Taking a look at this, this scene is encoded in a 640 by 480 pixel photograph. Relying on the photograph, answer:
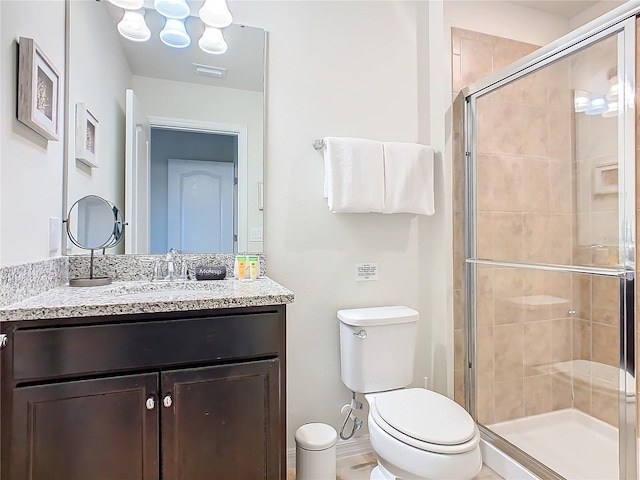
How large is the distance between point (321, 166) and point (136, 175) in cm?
85

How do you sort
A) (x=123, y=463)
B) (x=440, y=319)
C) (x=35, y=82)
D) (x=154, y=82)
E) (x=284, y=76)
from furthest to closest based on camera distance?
(x=440, y=319) < (x=284, y=76) < (x=154, y=82) < (x=35, y=82) < (x=123, y=463)

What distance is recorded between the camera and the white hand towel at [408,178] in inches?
74.6

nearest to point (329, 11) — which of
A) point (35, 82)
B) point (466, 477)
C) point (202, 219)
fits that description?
point (202, 219)

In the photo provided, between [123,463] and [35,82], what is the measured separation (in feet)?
3.98

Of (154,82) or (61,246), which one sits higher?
(154,82)

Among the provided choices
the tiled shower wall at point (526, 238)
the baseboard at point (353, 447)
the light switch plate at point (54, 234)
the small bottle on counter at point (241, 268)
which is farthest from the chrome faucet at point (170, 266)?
the tiled shower wall at point (526, 238)

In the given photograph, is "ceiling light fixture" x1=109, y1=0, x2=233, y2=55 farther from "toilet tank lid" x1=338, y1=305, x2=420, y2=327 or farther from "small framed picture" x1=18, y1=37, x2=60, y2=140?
"toilet tank lid" x1=338, y1=305, x2=420, y2=327

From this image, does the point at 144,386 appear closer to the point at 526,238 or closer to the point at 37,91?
the point at 37,91

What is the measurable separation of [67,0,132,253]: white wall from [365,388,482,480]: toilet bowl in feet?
4.27

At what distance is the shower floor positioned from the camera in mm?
1811

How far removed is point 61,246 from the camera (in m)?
1.54

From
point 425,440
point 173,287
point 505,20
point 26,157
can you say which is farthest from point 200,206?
point 505,20

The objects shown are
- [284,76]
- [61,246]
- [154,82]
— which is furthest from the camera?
[284,76]

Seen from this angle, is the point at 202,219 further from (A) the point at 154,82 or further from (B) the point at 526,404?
(B) the point at 526,404
